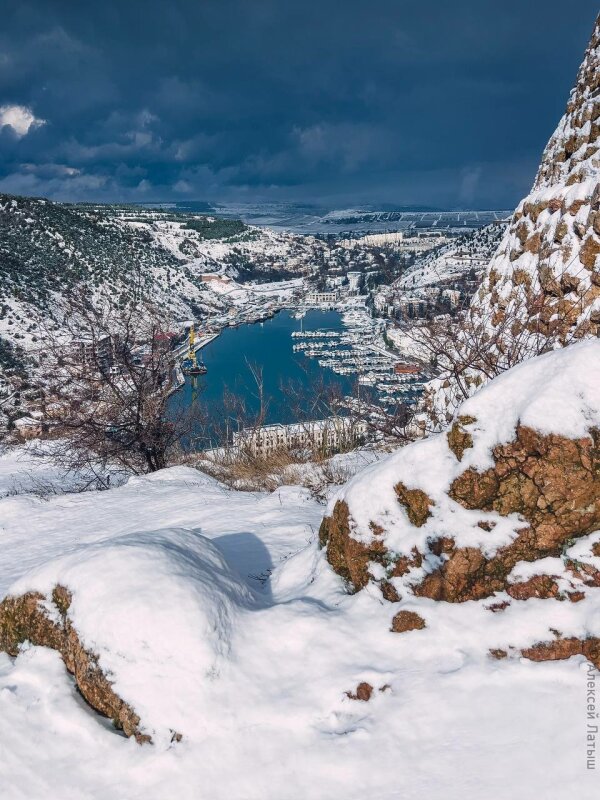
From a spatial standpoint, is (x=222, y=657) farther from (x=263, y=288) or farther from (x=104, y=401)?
(x=263, y=288)

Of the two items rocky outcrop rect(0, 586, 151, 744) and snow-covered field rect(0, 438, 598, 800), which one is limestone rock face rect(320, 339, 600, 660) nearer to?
snow-covered field rect(0, 438, 598, 800)

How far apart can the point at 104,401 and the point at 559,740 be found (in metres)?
8.00

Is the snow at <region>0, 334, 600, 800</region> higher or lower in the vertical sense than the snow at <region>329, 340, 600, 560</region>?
lower

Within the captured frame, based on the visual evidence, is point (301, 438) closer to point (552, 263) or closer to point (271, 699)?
point (552, 263)

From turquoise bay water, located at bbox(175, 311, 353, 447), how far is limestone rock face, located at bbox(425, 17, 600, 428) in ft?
21.6

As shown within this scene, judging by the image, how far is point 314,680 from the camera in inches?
106

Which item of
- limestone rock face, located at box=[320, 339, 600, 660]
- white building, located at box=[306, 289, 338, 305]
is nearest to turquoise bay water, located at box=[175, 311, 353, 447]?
white building, located at box=[306, 289, 338, 305]

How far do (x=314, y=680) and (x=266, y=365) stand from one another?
29107 millimetres

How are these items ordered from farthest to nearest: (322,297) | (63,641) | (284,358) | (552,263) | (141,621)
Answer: (322,297)
(284,358)
(552,263)
(63,641)
(141,621)

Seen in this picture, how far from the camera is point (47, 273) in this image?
4159 cm

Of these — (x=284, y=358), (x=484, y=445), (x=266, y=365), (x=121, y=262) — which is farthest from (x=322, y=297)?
(x=484, y=445)

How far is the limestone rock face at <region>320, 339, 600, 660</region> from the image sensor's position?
2828 millimetres

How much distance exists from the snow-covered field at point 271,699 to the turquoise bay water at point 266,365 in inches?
362

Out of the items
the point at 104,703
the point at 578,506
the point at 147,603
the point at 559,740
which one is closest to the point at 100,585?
the point at 147,603
